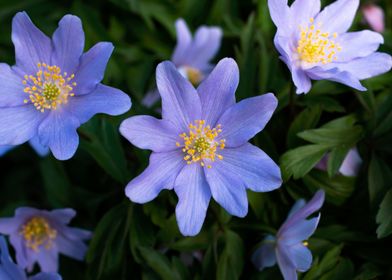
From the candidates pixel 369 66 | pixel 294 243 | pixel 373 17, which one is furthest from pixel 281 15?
pixel 373 17

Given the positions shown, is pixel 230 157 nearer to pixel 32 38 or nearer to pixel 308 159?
pixel 308 159

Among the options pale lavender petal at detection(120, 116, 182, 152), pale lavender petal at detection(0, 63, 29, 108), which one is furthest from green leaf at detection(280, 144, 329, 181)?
pale lavender petal at detection(0, 63, 29, 108)

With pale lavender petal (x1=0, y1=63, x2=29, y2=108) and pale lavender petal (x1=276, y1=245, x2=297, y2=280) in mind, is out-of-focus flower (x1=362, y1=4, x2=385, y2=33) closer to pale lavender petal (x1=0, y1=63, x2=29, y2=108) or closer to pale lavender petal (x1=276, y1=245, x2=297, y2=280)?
pale lavender petal (x1=276, y1=245, x2=297, y2=280)

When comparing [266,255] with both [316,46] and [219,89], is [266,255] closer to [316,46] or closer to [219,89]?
[219,89]

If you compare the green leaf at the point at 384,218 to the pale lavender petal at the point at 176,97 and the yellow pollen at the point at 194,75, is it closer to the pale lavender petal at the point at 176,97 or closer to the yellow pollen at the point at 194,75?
the pale lavender petal at the point at 176,97

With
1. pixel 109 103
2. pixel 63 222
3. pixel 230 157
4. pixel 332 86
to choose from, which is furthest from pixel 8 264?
pixel 332 86

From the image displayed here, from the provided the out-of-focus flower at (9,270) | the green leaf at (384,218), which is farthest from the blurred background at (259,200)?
the out-of-focus flower at (9,270)
